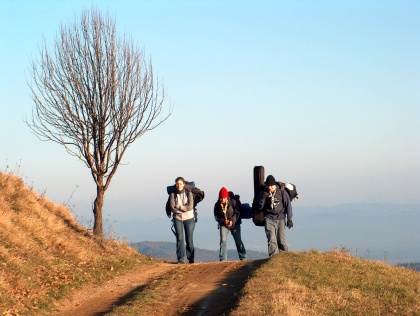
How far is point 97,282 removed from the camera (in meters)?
15.8

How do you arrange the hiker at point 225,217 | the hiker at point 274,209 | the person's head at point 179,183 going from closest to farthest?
1. the hiker at point 274,209
2. the person's head at point 179,183
3. the hiker at point 225,217

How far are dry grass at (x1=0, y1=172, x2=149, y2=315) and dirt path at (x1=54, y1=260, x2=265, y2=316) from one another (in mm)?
462

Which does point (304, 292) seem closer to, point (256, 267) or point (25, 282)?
point (256, 267)

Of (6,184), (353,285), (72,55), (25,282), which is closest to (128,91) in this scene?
(72,55)

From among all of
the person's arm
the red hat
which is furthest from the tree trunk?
the person's arm

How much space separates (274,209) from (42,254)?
6.39m

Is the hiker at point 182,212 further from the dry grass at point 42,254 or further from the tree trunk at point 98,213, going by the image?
the tree trunk at point 98,213

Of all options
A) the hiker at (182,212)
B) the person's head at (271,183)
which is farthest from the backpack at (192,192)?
the person's head at (271,183)

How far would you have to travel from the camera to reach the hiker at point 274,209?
18.8 metres

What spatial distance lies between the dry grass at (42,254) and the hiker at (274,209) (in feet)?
12.2

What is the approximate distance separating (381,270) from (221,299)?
547 cm

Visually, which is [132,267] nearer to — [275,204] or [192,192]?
[192,192]

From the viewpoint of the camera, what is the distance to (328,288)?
14.0 m

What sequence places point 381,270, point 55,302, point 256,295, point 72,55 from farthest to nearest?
point 72,55 < point 381,270 < point 55,302 < point 256,295
